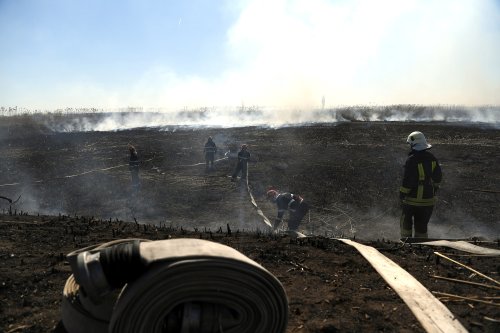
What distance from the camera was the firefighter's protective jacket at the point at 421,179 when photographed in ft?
23.1

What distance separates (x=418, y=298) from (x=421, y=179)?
3754 mm

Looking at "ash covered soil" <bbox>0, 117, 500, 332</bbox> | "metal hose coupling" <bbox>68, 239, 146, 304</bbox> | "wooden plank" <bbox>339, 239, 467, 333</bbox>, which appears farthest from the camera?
"ash covered soil" <bbox>0, 117, 500, 332</bbox>

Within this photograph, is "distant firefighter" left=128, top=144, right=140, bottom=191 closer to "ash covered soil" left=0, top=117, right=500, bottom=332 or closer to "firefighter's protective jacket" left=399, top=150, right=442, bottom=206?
"ash covered soil" left=0, top=117, right=500, bottom=332

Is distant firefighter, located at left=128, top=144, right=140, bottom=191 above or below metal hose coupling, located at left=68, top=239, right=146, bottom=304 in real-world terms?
below

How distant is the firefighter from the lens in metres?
7.03

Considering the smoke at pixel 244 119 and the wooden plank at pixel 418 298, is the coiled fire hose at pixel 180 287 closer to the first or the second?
the wooden plank at pixel 418 298

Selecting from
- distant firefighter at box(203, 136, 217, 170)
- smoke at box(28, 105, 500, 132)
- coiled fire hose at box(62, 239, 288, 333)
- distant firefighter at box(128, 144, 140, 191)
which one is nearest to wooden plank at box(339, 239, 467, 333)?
coiled fire hose at box(62, 239, 288, 333)

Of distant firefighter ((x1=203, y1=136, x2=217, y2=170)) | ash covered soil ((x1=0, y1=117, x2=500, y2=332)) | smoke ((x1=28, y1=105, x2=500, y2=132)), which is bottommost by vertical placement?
ash covered soil ((x1=0, y1=117, x2=500, y2=332))

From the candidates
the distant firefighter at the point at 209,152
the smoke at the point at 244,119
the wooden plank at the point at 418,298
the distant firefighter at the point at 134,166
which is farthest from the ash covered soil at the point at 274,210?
the smoke at the point at 244,119

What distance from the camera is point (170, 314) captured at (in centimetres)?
255

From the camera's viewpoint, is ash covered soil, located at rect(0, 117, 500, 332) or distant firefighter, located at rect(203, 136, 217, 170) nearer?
ash covered soil, located at rect(0, 117, 500, 332)

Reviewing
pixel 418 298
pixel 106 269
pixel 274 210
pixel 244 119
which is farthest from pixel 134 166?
pixel 244 119

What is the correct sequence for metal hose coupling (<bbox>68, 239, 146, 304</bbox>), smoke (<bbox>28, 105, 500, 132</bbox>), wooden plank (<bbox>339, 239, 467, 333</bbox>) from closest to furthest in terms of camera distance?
metal hose coupling (<bbox>68, 239, 146, 304</bbox>) < wooden plank (<bbox>339, 239, 467, 333</bbox>) < smoke (<bbox>28, 105, 500, 132</bbox>)

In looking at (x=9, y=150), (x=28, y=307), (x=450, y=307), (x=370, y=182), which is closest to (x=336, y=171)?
(x=370, y=182)
